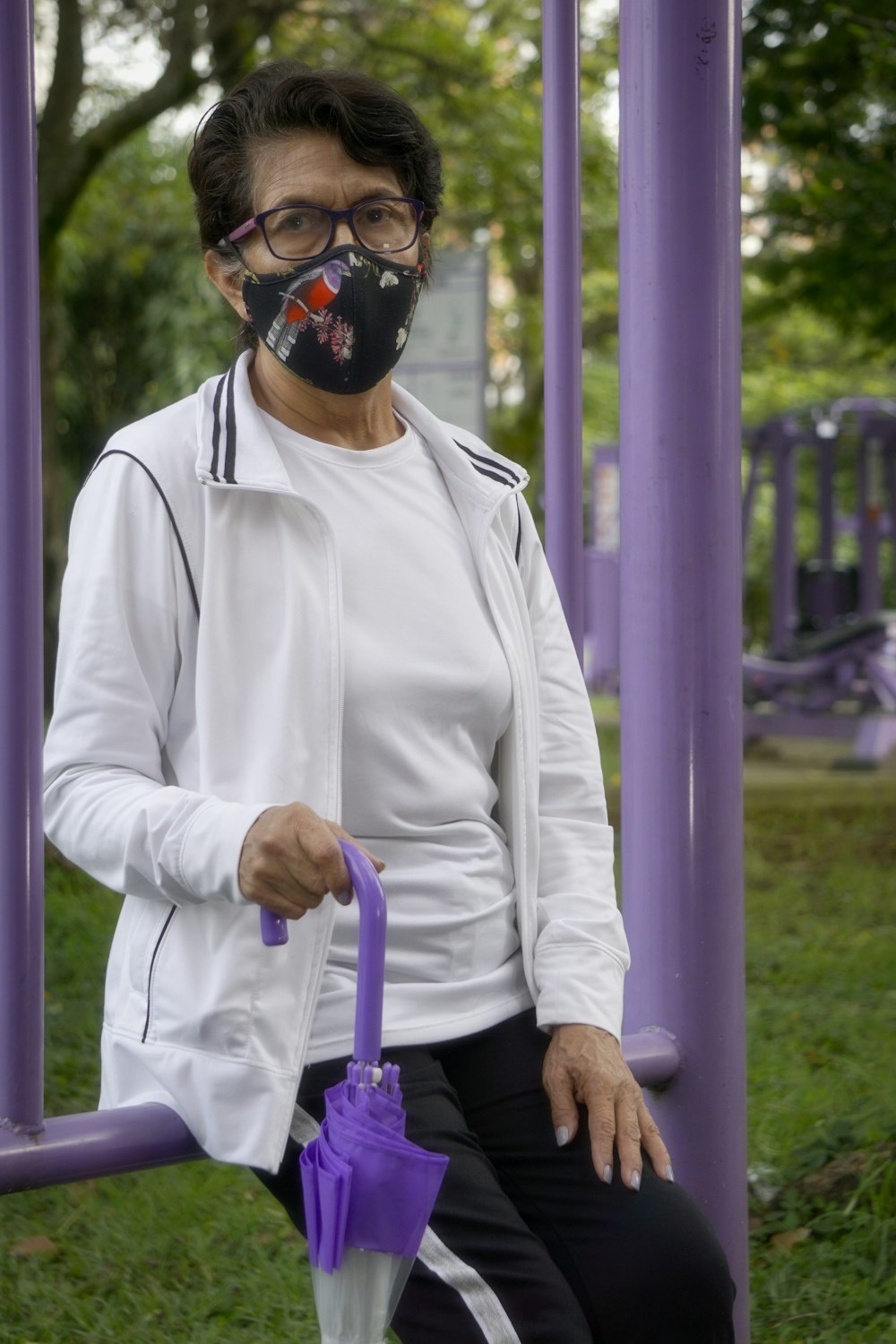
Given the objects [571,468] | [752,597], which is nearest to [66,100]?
[571,468]

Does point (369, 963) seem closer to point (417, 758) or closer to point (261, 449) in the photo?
point (417, 758)

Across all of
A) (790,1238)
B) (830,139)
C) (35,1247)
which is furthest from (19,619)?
(830,139)

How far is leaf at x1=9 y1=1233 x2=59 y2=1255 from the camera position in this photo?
3207 millimetres

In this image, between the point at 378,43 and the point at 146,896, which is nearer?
the point at 146,896

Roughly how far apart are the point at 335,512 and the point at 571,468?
596 millimetres

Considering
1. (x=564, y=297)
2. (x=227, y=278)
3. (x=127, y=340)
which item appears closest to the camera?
(x=227, y=278)

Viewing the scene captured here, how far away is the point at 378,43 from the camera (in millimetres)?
9430

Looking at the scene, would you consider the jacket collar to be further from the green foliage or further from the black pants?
Result: the green foliage

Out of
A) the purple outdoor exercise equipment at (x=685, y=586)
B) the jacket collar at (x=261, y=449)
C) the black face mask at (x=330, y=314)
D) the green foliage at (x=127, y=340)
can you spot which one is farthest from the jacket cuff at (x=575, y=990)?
the green foliage at (x=127, y=340)

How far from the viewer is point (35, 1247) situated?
3232 mm

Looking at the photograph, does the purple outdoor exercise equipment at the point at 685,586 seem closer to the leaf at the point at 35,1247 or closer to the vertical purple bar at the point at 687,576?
the vertical purple bar at the point at 687,576

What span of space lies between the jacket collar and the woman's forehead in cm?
20

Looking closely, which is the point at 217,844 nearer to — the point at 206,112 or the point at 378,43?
the point at 206,112

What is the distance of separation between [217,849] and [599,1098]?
1.83ft
